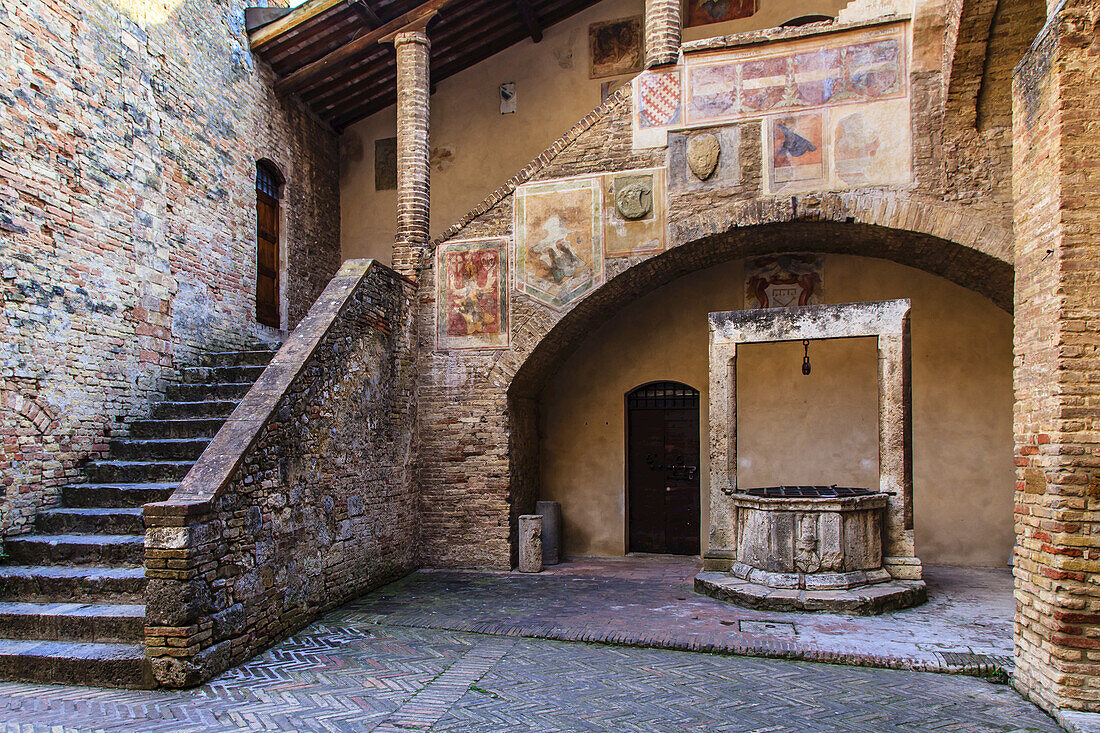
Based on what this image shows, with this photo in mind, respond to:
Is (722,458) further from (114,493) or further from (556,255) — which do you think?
(114,493)

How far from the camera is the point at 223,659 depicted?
18.0 feet

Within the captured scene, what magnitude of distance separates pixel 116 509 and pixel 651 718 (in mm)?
4900

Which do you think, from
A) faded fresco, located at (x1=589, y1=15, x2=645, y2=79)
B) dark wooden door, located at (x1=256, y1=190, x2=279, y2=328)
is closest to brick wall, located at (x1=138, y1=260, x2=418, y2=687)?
dark wooden door, located at (x1=256, y1=190, x2=279, y2=328)

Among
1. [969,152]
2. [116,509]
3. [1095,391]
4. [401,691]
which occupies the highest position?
[969,152]

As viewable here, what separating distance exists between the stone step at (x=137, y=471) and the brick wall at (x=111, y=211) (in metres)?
0.24

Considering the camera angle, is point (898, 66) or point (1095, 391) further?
point (898, 66)

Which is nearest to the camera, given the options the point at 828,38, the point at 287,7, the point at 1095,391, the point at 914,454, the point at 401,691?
the point at 1095,391

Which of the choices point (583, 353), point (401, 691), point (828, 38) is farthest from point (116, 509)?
point (828, 38)

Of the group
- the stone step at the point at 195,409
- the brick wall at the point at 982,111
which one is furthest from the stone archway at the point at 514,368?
the stone step at the point at 195,409

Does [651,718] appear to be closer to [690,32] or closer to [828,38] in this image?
[828,38]

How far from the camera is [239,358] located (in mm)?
8891

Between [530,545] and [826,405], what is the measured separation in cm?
423

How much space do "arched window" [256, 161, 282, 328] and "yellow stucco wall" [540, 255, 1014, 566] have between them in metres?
4.09

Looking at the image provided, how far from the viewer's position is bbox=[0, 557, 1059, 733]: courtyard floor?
4684mm
